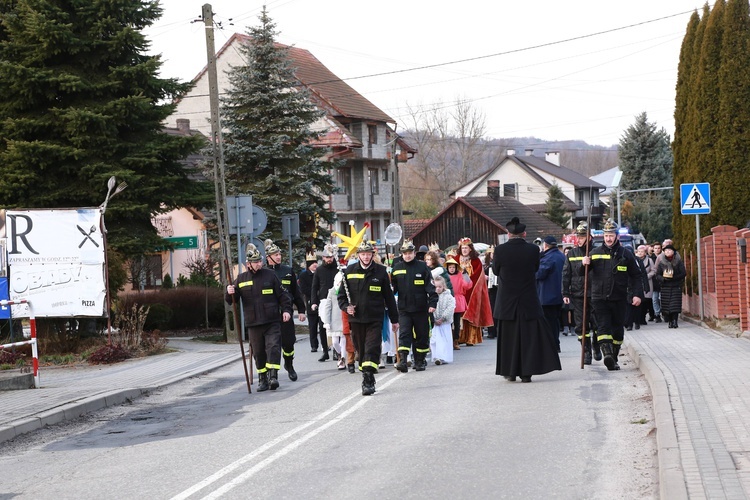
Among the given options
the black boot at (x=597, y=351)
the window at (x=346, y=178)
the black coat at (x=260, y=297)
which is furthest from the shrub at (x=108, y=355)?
the window at (x=346, y=178)

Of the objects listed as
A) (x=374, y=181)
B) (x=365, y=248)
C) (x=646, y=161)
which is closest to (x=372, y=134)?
(x=374, y=181)

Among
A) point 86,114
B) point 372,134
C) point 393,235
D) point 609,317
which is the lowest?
point 609,317

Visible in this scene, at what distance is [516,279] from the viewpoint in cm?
1370

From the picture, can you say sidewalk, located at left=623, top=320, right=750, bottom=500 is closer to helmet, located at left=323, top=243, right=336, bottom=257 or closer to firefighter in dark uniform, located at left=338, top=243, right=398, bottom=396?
firefighter in dark uniform, located at left=338, top=243, right=398, bottom=396

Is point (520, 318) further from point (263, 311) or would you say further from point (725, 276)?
point (725, 276)

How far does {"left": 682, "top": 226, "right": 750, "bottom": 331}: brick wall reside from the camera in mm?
18703

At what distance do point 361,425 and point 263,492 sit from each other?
3.06 metres

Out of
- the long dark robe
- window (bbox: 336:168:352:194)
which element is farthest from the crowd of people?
window (bbox: 336:168:352:194)

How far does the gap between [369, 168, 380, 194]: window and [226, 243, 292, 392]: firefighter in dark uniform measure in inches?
1902

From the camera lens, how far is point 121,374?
1759 centimetres

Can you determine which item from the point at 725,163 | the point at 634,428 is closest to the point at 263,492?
the point at 634,428

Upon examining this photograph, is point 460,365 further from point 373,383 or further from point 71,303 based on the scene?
point 71,303

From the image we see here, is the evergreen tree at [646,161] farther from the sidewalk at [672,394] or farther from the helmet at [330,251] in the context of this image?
the helmet at [330,251]

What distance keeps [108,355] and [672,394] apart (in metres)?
12.0
